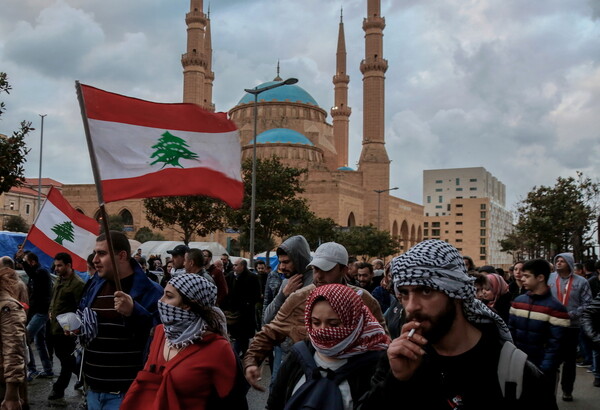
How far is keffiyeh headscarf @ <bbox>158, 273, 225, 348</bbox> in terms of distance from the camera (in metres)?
2.95

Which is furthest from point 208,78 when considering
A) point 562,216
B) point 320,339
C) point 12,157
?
point 320,339

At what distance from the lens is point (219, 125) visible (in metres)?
4.76

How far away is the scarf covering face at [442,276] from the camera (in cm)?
178

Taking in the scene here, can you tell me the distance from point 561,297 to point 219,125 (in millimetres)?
5483

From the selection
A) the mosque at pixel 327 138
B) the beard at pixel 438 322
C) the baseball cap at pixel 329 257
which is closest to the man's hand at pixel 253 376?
the baseball cap at pixel 329 257

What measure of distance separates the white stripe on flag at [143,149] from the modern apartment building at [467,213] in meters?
92.3

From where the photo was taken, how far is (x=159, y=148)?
14.2 feet

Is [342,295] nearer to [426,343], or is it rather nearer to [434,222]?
[426,343]

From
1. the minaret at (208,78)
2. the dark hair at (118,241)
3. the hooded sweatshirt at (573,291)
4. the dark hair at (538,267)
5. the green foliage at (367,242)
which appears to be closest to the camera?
the dark hair at (118,241)

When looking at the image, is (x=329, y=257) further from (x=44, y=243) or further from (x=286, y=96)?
(x=286, y=96)

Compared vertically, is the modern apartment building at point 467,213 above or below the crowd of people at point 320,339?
above

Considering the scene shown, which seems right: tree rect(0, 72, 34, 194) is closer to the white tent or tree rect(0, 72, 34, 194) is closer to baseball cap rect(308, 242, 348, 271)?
baseball cap rect(308, 242, 348, 271)

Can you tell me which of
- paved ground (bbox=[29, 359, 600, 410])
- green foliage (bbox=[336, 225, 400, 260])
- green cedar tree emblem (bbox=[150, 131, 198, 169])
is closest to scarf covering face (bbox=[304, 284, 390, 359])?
green cedar tree emblem (bbox=[150, 131, 198, 169])

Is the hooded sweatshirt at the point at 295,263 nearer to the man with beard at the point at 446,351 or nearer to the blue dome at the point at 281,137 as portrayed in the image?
the man with beard at the point at 446,351
